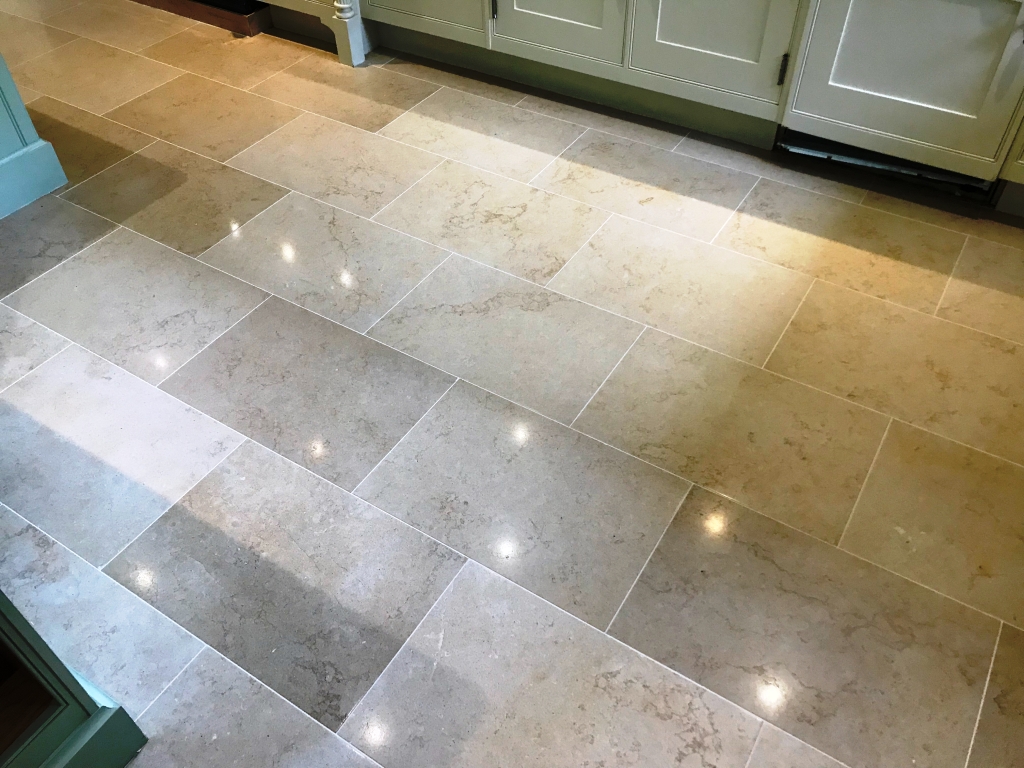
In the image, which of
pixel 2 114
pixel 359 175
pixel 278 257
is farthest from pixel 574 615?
pixel 2 114

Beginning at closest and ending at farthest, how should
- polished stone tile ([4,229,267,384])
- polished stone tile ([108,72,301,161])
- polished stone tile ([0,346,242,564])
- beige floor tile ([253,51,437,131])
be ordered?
polished stone tile ([0,346,242,564]), polished stone tile ([4,229,267,384]), polished stone tile ([108,72,301,161]), beige floor tile ([253,51,437,131])

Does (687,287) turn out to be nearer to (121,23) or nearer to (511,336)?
(511,336)

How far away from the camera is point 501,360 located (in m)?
1.93

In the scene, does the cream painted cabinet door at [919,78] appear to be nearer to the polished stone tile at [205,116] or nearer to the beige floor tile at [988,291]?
the beige floor tile at [988,291]

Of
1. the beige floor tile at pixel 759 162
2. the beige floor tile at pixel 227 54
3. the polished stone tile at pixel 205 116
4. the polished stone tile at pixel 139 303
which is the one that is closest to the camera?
the polished stone tile at pixel 139 303

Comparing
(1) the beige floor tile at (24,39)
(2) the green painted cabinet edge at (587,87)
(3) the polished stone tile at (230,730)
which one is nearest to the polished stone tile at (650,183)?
(2) the green painted cabinet edge at (587,87)

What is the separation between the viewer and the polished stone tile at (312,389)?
174 cm

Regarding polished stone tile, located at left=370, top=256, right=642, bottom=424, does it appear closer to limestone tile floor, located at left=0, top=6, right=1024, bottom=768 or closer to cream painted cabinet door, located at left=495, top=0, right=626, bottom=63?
limestone tile floor, located at left=0, top=6, right=1024, bottom=768

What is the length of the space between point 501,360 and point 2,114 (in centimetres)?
169

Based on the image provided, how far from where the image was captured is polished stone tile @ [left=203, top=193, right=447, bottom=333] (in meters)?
2.10

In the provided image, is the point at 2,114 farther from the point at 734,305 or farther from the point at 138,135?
the point at 734,305

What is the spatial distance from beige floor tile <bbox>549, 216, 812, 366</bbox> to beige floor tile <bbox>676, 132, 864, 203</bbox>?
0.46m

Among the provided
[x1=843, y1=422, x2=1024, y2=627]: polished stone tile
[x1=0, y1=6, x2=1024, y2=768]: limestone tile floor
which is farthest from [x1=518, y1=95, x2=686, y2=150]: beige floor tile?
[x1=843, y1=422, x2=1024, y2=627]: polished stone tile

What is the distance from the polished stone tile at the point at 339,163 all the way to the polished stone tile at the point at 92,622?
4.25ft
